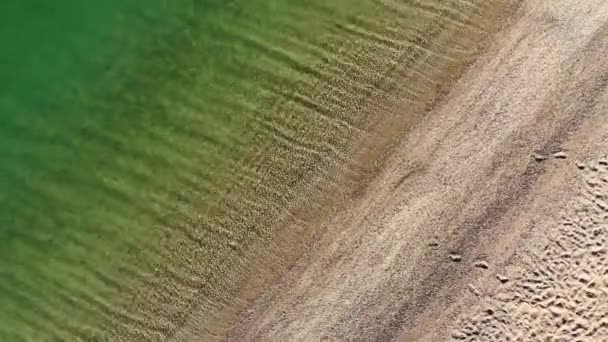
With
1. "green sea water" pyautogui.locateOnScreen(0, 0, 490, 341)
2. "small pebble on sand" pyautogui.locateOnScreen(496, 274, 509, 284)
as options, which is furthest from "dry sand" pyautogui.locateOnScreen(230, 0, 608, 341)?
"green sea water" pyautogui.locateOnScreen(0, 0, 490, 341)

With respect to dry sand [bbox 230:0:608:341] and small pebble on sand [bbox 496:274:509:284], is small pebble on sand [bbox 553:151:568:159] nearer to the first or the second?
dry sand [bbox 230:0:608:341]

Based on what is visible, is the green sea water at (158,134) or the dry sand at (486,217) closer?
the dry sand at (486,217)

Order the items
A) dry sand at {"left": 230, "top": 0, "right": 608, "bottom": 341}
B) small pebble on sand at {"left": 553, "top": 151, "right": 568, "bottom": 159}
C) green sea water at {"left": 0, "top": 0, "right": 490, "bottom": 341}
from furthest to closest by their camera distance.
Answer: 1. green sea water at {"left": 0, "top": 0, "right": 490, "bottom": 341}
2. small pebble on sand at {"left": 553, "top": 151, "right": 568, "bottom": 159}
3. dry sand at {"left": 230, "top": 0, "right": 608, "bottom": 341}

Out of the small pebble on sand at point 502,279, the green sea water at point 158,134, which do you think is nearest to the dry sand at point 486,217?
the small pebble on sand at point 502,279

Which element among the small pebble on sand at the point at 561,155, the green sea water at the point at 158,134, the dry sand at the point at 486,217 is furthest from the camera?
the green sea water at the point at 158,134

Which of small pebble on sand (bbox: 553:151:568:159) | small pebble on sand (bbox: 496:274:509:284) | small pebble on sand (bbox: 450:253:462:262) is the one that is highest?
small pebble on sand (bbox: 553:151:568:159)

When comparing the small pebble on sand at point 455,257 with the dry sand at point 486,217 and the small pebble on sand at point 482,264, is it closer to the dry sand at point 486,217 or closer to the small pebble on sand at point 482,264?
the dry sand at point 486,217

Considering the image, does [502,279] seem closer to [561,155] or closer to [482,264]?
[482,264]
